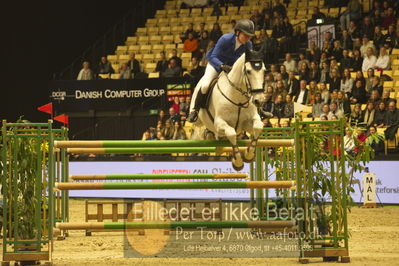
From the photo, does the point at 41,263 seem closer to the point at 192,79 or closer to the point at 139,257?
the point at 139,257

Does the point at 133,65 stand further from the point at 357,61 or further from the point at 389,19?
the point at 389,19

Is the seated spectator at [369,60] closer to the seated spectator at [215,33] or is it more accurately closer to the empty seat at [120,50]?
the seated spectator at [215,33]

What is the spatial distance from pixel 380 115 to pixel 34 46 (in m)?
9.15

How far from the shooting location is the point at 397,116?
1368cm

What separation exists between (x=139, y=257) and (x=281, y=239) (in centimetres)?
215

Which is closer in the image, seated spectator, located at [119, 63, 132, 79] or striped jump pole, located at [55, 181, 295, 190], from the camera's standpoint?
striped jump pole, located at [55, 181, 295, 190]

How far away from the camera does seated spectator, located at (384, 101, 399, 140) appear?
537 inches

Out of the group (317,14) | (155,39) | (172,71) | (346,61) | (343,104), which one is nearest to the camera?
(343,104)

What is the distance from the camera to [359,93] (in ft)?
48.1

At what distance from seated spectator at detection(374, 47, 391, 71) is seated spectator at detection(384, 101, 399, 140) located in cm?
192

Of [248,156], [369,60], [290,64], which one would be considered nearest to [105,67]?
[290,64]

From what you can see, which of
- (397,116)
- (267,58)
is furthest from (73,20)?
(397,116)

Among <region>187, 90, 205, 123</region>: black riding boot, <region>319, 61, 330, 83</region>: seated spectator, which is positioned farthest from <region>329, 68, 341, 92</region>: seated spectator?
<region>187, 90, 205, 123</region>: black riding boot

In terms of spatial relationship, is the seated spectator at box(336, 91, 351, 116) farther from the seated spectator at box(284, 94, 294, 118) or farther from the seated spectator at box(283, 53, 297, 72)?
the seated spectator at box(283, 53, 297, 72)
